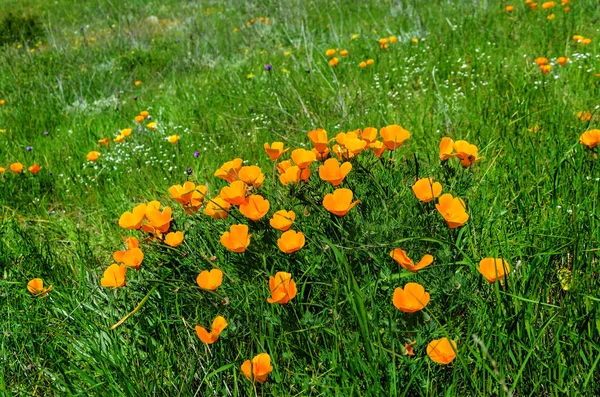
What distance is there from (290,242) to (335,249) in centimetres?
17

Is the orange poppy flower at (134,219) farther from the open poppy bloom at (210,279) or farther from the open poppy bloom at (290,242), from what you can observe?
the open poppy bloom at (290,242)

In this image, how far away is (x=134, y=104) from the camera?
5004 mm

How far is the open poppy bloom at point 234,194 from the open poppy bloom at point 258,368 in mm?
525

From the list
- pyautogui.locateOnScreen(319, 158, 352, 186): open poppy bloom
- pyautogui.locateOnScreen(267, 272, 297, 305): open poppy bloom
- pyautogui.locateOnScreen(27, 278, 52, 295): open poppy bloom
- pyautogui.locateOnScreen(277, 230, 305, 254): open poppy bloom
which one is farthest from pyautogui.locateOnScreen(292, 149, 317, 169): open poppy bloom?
pyautogui.locateOnScreen(27, 278, 52, 295): open poppy bloom

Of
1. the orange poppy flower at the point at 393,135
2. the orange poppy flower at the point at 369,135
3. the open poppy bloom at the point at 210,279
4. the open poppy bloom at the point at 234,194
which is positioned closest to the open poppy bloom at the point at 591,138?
the orange poppy flower at the point at 393,135

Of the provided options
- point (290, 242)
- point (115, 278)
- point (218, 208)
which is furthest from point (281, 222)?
point (115, 278)

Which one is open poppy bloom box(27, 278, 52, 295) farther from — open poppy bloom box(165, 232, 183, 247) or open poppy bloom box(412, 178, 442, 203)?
open poppy bloom box(412, 178, 442, 203)

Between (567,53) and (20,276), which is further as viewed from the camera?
(567,53)

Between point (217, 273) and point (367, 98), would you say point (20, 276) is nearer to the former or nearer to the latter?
point (217, 273)

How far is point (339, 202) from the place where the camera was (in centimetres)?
150

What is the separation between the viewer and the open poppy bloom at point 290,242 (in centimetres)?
145

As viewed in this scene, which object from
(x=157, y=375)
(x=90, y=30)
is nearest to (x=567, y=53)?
(x=157, y=375)

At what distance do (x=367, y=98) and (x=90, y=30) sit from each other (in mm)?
10047

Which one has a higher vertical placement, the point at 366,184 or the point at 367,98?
the point at 366,184
